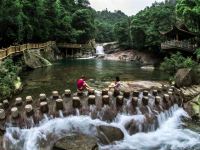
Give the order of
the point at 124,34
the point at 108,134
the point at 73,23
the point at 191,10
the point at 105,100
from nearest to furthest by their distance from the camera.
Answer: the point at 108,134 < the point at 105,100 < the point at 191,10 < the point at 73,23 < the point at 124,34

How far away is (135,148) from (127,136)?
2.53 ft

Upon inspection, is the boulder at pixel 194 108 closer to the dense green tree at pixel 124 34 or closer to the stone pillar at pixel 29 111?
the stone pillar at pixel 29 111

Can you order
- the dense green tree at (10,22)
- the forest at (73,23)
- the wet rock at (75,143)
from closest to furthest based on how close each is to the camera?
1. the wet rock at (75,143)
2. the dense green tree at (10,22)
3. the forest at (73,23)

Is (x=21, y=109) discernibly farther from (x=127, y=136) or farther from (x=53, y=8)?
(x=53, y=8)

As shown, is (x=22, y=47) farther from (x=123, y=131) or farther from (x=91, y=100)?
(x=123, y=131)

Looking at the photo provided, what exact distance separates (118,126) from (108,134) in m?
0.85

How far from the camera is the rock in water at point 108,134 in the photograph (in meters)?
11.5

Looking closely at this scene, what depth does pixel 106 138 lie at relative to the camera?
11.5 meters

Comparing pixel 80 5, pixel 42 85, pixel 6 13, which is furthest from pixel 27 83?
pixel 80 5

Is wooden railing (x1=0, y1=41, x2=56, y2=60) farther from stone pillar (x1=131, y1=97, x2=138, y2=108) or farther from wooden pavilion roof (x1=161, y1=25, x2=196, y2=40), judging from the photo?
wooden pavilion roof (x1=161, y1=25, x2=196, y2=40)

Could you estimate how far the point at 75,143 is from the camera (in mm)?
9984

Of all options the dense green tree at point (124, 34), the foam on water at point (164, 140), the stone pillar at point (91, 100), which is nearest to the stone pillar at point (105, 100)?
the stone pillar at point (91, 100)

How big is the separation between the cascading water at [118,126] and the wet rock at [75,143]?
65 cm

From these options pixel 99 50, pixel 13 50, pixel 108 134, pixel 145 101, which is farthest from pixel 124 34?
pixel 108 134
